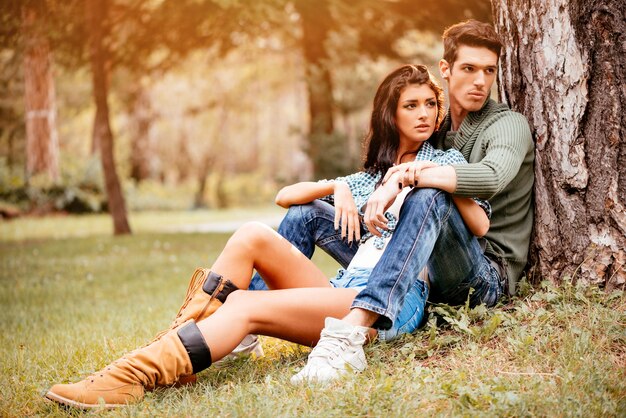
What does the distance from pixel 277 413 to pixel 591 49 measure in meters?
2.48

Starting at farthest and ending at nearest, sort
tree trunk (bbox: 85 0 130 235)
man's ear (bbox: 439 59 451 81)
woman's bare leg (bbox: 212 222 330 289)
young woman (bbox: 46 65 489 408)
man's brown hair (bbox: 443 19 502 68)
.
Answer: tree trunk (bbox: 85 0 130 235)
man's ear (bbox: 439 59 451 81)
man's brown hair (bbox: 443 19 502 68)
woman's bare leg (bbox: 212 222 330 289)
young woman (bbox: 46 65 489 408)

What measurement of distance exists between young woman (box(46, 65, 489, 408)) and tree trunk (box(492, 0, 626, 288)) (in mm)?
545

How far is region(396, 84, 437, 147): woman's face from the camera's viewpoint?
3.84m

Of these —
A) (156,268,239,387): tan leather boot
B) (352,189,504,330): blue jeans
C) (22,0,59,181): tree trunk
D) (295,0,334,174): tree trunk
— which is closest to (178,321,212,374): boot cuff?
(156,268,239,387): tan leather boot

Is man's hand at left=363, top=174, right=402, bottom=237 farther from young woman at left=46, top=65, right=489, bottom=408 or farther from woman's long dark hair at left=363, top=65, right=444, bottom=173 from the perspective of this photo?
woman's long dark hair at left=363, top=65, right=444, bottom=173

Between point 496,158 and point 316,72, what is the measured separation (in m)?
11.2

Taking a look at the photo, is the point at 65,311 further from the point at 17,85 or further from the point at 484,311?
the point at 17,85

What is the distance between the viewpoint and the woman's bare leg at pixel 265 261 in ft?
11.3

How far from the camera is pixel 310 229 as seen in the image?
3.98 m

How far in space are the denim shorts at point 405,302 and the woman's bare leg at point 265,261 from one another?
15cm

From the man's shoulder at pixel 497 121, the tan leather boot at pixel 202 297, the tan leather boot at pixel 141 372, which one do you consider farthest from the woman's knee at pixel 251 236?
the man's shoulder at pixel 497 121

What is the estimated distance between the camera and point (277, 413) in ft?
9.16

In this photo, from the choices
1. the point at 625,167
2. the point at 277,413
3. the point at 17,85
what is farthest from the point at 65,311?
the point at 17,85

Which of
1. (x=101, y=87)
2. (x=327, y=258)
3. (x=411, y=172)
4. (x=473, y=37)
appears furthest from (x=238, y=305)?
(x=101, y=87)
